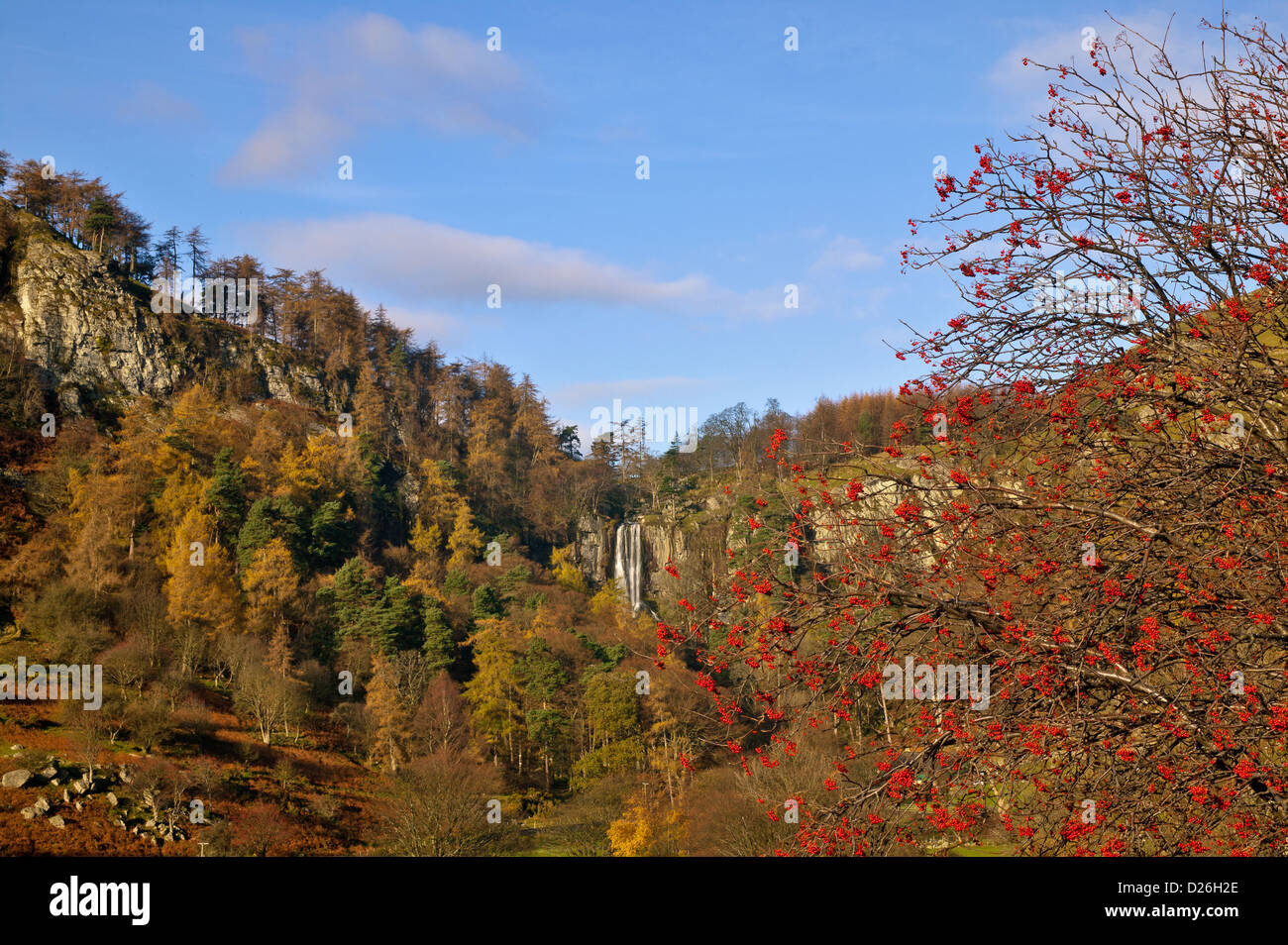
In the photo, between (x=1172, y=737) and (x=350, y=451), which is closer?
(x=1172, y=737)

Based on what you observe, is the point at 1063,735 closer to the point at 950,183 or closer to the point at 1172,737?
the point at 1172,737

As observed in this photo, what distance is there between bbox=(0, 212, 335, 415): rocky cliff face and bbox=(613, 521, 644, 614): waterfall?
36.1m

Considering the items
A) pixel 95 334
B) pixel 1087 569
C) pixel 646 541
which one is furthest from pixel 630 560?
pixel 1087 569

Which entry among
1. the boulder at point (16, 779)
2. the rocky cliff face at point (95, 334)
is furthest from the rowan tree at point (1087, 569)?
the rocky cliff face at point (95, 334)

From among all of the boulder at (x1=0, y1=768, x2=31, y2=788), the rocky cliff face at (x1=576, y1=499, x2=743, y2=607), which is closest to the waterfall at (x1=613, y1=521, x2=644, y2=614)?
the rocky cliff face at (x1=576, y1=499, x2=743, y2=607)

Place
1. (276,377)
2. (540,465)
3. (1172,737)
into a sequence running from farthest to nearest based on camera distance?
1. (540,465)
2. (276,377)
3. (1172,737)

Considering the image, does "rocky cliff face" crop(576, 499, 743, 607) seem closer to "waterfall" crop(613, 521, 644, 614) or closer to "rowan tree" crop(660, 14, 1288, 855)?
"waterfall" crop(613, 521, 644, 614)

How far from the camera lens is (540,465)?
90.2 m

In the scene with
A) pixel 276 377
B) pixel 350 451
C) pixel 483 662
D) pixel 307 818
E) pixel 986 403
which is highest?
pixel 276 377

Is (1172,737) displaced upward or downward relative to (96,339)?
downward

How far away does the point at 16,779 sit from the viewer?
28875 mm
